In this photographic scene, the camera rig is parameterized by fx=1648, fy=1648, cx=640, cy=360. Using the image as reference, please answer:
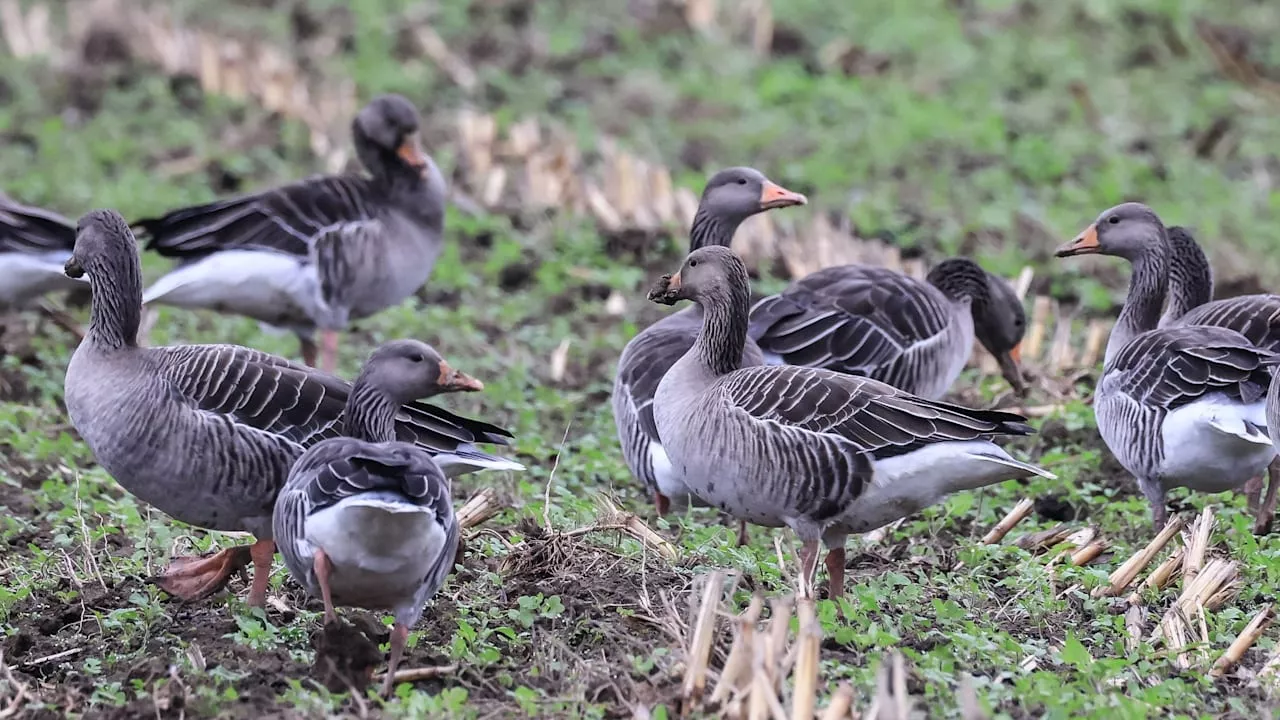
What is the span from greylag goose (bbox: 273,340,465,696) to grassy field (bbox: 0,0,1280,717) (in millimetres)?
281

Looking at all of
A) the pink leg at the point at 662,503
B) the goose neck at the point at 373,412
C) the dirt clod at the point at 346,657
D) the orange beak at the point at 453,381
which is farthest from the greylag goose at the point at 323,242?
the dirt clod at the point at 346,657

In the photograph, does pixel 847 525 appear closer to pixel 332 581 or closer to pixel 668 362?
pixel 668 362

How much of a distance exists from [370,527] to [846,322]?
3.72 meters

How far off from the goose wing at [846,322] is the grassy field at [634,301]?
90 cm

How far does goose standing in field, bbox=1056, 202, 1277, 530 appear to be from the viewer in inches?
281

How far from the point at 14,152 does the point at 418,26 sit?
552 centimetres

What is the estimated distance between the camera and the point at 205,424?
662 centimetres

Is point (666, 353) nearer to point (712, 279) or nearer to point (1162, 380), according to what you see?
point (712, 279)

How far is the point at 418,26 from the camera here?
18.8 metres

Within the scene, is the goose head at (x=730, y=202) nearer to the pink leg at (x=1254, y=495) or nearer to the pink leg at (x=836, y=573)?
the pink leg at (x=836, y=573)

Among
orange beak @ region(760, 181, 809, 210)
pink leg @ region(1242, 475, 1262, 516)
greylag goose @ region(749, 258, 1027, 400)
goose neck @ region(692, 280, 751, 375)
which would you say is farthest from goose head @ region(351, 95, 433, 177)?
pink leg @ region(1242, 475, 1262, 516)

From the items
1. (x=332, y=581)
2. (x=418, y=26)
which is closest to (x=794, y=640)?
(x=332, y=581)

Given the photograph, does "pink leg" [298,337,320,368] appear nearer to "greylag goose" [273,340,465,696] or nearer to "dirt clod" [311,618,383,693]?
"greylag goose" [273,340,465,696]

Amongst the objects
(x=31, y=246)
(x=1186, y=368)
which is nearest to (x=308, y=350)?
(x=31, y=246)
